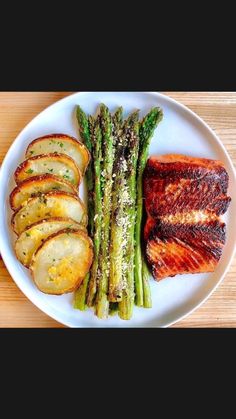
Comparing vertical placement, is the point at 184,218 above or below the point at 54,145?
below

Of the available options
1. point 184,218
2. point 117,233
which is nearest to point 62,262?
point 117,233

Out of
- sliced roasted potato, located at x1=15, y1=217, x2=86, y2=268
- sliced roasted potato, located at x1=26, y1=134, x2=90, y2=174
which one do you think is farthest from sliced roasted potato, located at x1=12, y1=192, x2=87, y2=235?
sliced roasted potato, located at x1=26, y1=134, x2=90, y2=174

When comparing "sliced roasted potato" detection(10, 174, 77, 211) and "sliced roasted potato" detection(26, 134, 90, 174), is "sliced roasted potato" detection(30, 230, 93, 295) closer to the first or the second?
"sliced roasted potato" detection(10, 174, 77, 211)

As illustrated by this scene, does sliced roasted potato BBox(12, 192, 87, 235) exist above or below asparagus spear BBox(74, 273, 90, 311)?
above

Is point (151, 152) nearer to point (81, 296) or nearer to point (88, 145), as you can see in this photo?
point (88, 145)

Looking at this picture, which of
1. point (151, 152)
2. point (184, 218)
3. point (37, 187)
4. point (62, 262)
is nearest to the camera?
point (62, 262)

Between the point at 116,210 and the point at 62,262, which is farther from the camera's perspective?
the point at 116,210

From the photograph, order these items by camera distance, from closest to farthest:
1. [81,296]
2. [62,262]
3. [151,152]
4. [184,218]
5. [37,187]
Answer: [62,262] < [37,187] < [184,218] < [81,296] < [151,152]
